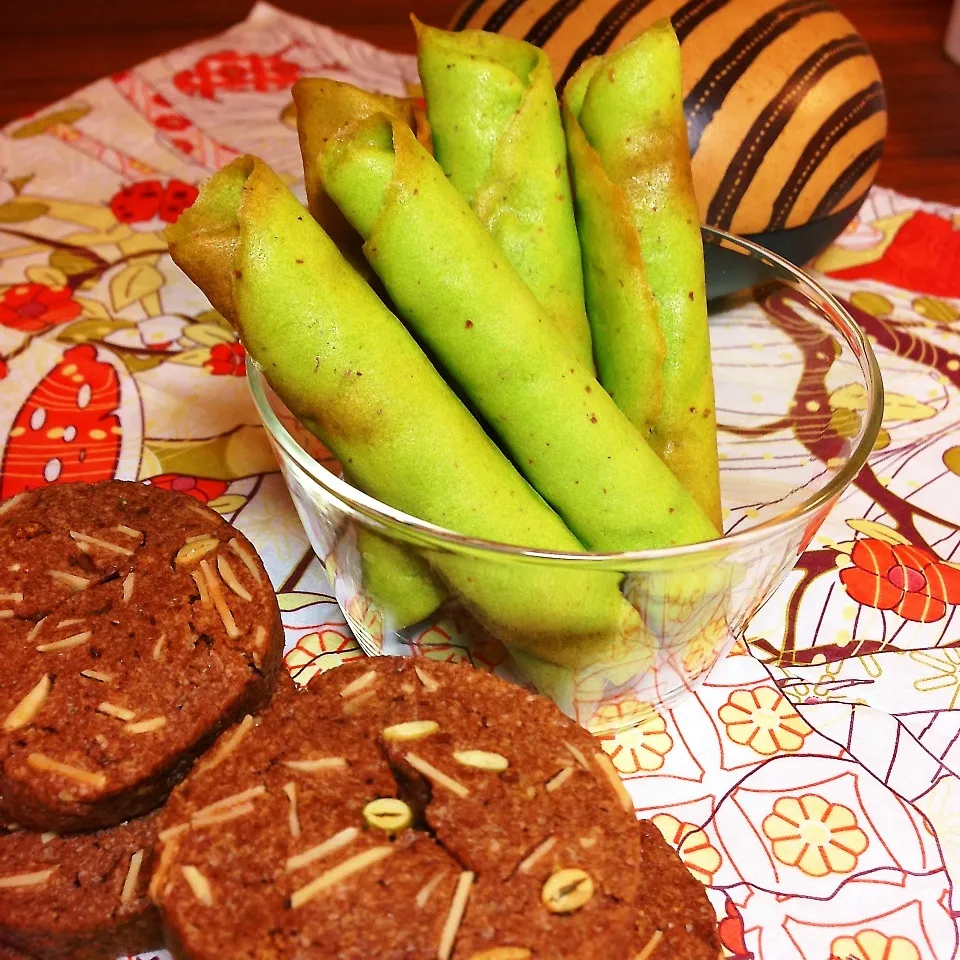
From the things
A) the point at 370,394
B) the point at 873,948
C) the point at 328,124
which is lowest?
the point at 873,948

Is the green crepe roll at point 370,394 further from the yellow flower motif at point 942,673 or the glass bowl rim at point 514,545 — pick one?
the yellow flower motif at point 942,673

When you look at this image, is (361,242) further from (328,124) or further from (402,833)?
(402,833)

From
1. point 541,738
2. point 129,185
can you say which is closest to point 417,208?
point 541,738

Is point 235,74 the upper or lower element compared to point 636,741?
upper

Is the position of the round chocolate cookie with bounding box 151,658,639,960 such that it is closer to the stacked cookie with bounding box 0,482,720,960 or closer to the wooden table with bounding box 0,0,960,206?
the stacked cookie with bounding box 0,482,720,960

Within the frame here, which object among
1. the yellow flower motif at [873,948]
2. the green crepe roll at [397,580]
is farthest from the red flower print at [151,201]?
the yellow flower motif at [873,948]

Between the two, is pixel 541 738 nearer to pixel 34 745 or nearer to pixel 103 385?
pixel 34 745

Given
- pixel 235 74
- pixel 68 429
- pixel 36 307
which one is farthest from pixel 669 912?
pixel 235 74

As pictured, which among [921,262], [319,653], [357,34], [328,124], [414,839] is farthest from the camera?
[357,34]
